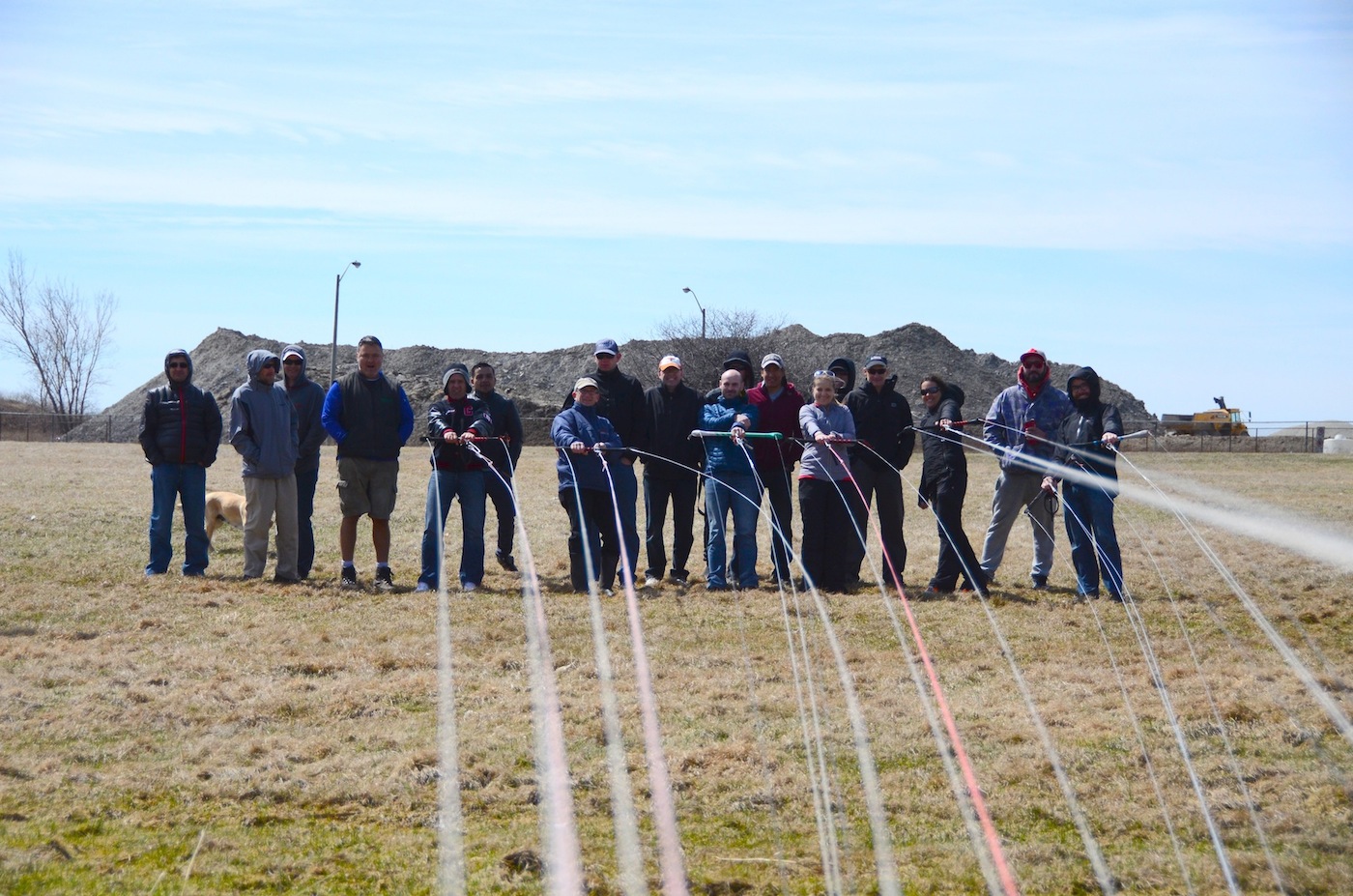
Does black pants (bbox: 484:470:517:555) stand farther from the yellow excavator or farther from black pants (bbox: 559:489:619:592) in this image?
the yellow excavator

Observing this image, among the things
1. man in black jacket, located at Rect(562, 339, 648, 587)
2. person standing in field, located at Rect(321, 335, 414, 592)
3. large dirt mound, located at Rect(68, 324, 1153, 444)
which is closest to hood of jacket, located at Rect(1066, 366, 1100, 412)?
man in black jacket, located at Rect(562, 339, 648, 587)

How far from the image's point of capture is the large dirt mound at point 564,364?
54969mm

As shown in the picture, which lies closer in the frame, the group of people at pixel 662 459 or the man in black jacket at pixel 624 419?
the group of people at pixel 662 459

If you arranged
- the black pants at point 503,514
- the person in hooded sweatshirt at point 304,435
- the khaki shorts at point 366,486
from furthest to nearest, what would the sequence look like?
the black pants at point 503,514 → the person in hooded sweatshirt at point 304,435 → the khaki shorts at point 366,486

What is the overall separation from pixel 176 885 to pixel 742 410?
643 centimetres

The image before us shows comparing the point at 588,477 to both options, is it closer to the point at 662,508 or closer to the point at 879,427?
the point at 662,508

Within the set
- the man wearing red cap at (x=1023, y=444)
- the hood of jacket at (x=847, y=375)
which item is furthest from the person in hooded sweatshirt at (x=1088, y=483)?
the hood of jacket at (x=847, y=375)

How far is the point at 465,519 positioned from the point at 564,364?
65618 mm

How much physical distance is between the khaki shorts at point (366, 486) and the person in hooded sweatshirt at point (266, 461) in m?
0.50

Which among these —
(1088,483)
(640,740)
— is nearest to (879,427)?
(1088,483)

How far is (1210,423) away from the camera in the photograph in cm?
5059

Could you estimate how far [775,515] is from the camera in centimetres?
1027

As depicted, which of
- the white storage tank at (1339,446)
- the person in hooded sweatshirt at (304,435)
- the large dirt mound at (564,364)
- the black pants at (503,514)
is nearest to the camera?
the person in hooded sweatshirt at (304,435)

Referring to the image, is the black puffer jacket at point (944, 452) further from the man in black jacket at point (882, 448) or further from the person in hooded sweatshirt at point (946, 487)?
the man in black jacket at point (882, 448)
